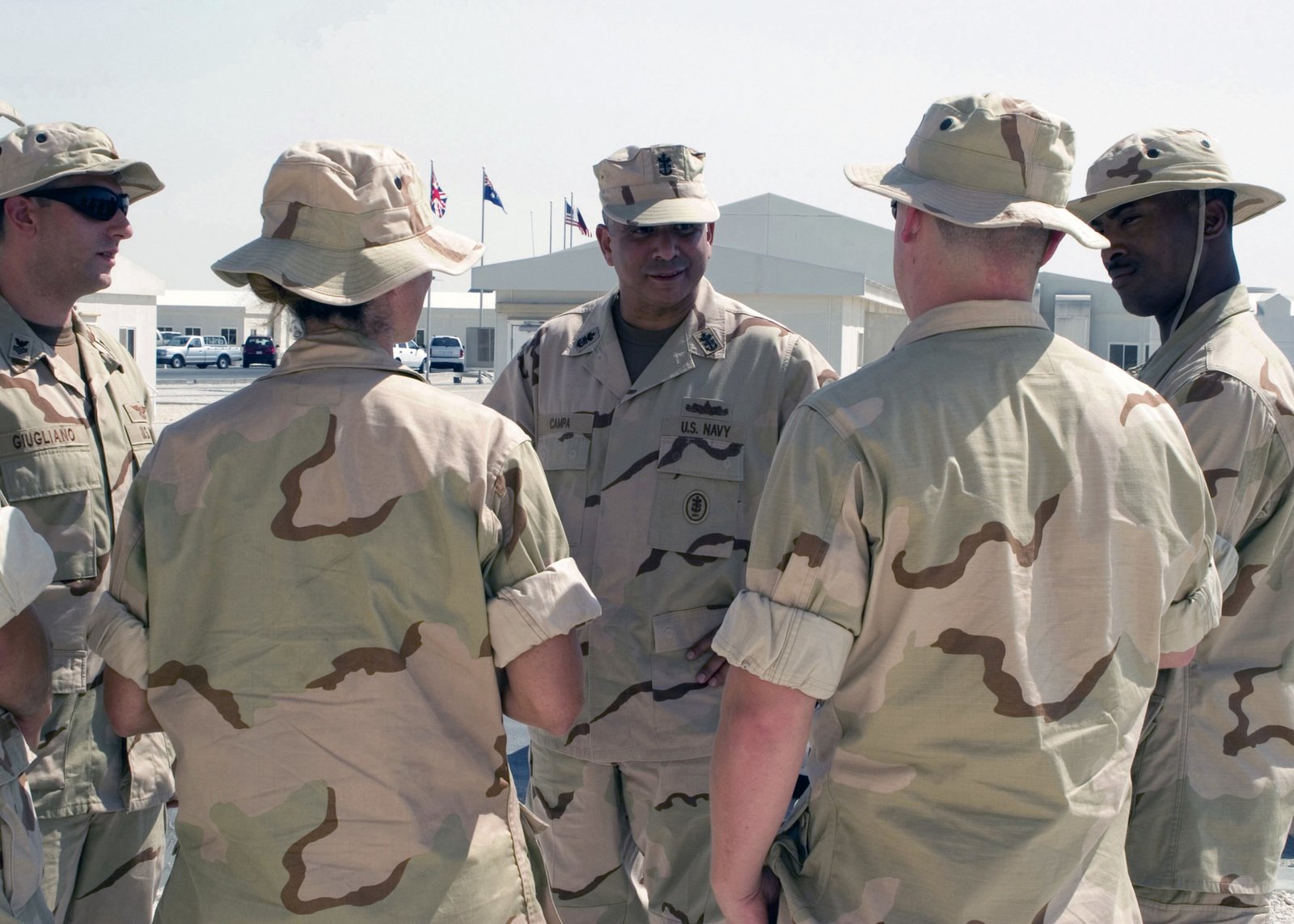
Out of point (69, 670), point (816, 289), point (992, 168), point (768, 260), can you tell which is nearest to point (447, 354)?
point (768, 260)

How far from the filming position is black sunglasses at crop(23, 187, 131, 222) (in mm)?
3029

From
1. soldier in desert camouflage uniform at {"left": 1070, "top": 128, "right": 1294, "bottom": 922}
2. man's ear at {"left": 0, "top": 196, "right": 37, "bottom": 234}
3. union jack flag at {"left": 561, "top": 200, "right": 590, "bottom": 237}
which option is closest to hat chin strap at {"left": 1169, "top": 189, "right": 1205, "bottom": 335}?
soldier in desert camouflage uniform at {"left": 1070, "top": 128, "right": 1294, "bottom": 922}

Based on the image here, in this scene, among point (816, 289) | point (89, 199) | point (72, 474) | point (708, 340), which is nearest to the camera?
point (72, 474)

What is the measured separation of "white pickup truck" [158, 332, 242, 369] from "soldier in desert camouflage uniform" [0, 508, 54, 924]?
49.8m

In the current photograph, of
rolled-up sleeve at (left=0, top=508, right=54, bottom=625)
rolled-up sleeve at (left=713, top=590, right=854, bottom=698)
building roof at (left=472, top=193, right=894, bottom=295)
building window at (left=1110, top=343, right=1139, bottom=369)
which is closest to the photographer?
rolled-up sleeve at (left=713, top=590, right=854, bottom=698)

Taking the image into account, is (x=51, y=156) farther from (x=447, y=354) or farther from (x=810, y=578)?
(x=447, y=354)

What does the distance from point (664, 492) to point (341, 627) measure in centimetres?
147

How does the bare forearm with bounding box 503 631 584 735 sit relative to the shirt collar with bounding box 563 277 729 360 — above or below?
below

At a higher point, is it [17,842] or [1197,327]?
[1197,327]

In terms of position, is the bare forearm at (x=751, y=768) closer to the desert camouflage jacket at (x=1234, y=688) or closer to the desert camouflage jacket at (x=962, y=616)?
the desert camouflage jacket at (x=962, y=616)

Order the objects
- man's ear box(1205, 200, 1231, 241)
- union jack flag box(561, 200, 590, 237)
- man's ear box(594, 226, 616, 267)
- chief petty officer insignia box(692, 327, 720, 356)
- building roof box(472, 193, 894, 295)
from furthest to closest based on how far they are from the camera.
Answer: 1. union jack flag box(561, 200, 590, 237)
2. building roof box(472, 193, 894, 295)
3. man's ear box(594, 226, 616, 267)
4. chief petty officer insignia box(692, 327, 720, 356)
5. man's ear box(1205, 200, 1231, 241)

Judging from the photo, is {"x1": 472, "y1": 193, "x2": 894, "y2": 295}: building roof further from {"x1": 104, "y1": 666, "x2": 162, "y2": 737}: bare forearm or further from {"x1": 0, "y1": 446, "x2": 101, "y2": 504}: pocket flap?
{"x1": 104, "y1": 666, "x2": 162, "y2": 737}: bare forearm

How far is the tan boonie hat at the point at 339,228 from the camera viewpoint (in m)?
2.11

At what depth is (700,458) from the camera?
337 cm
